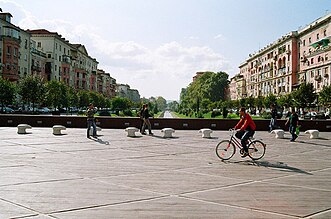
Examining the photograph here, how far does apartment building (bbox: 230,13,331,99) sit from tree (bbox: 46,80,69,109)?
146 feet

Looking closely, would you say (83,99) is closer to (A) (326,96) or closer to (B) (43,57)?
(B) (43,57)

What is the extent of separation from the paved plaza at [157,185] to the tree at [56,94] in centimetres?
5009

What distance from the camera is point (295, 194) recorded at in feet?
25.7

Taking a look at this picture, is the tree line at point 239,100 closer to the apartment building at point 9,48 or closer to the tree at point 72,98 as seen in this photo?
the tree at point 72,98

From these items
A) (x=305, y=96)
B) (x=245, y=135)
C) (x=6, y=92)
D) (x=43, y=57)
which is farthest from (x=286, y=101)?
(x=245, y=135)

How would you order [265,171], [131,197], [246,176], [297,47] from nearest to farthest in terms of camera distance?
[131,197]
[246,176]
[265,171]
[297,47]

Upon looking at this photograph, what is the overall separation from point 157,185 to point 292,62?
81.5 meters

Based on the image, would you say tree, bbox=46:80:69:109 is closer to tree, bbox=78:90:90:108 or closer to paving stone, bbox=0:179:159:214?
tree, bbox=78:90:90:108

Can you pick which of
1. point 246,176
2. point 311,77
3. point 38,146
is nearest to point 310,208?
point 246,176

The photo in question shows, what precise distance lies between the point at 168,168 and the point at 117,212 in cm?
474

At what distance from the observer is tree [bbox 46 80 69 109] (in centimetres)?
6253

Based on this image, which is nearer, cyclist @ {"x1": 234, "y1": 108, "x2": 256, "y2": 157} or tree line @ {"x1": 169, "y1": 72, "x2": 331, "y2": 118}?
cyclist @ {"x1": 234, "y1": 108, "x2": 256, "y2": 157}

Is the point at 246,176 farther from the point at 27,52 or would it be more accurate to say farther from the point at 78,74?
the point at 78,74

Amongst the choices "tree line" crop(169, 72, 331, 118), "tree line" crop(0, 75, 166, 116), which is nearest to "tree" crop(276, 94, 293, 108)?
"tree line" crop(169, 72, 331, 118)
